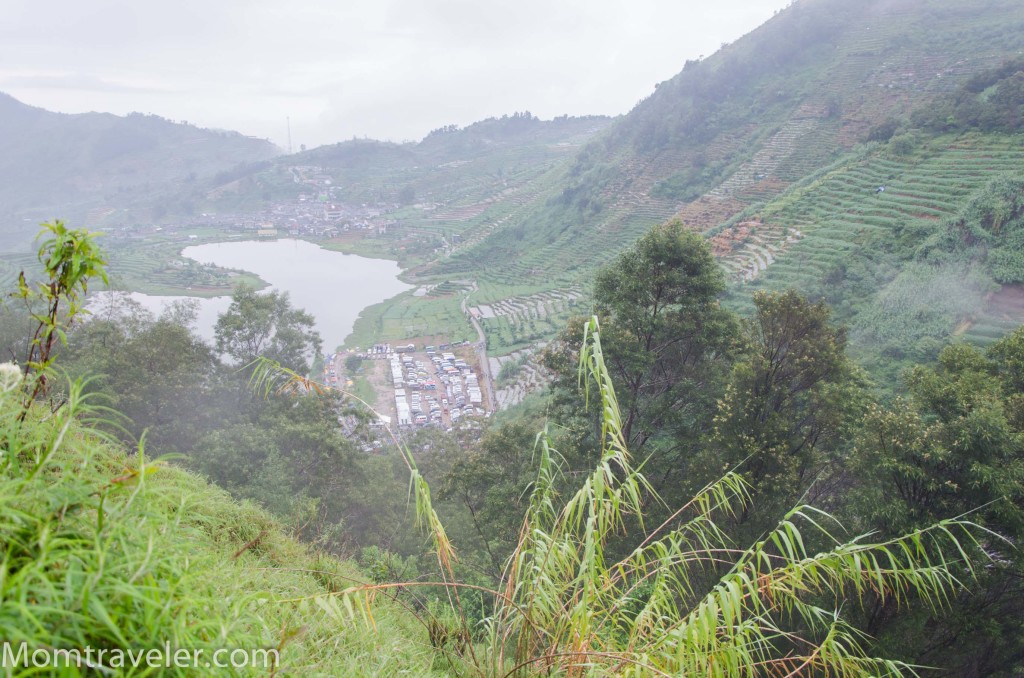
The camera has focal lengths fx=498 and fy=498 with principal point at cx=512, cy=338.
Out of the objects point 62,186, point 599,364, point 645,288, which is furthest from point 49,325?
point 62,186

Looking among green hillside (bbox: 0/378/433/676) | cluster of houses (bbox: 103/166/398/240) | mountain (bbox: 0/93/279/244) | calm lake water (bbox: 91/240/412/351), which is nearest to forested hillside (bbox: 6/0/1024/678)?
green hillside (bbox: 0/378/433/676)

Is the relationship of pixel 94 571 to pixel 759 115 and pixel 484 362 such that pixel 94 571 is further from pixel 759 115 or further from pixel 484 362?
pixel 759 115

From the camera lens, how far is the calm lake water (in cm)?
2994

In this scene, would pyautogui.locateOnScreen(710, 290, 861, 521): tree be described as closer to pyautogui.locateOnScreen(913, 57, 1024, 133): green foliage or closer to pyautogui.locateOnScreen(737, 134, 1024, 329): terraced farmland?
pyautogui.locateOnScreen(737, 134, 1024, 329): terraced farmland

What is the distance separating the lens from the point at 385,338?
90.5 feet

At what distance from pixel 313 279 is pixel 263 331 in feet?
102

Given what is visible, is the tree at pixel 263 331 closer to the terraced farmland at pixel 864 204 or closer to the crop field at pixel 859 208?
the crop field at pixel 859 208

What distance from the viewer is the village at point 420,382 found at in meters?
18.9

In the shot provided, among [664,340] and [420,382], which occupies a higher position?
[664,340]

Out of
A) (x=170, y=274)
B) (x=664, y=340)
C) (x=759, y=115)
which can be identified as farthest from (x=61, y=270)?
(x=170, y=274)

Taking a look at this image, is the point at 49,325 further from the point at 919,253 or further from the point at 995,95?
the point at 995,95

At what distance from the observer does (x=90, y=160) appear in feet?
273

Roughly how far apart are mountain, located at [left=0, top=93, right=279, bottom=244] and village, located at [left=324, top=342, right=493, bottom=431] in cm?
5344

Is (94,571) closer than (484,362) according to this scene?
Yes
